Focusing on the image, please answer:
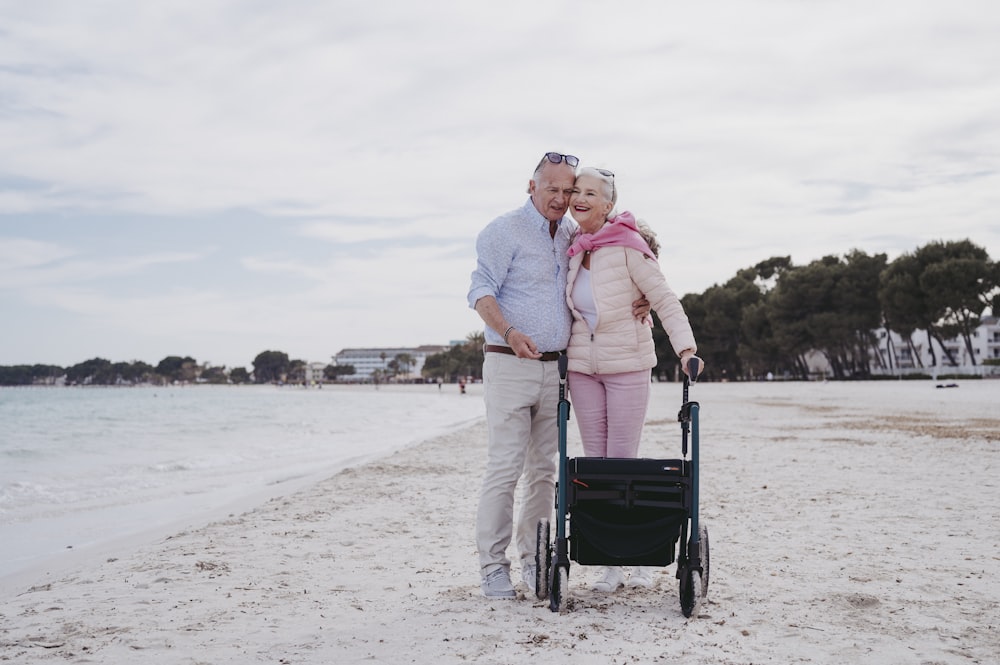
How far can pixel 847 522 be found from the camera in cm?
559

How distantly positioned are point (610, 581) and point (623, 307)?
131 centimetres

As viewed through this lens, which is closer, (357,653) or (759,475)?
(357,653)

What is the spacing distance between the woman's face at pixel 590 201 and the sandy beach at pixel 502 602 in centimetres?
170

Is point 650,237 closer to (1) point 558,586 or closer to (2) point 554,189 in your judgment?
(2) point 554,189

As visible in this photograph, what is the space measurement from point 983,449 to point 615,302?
824cm

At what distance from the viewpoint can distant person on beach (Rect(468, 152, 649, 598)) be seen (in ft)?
12.3

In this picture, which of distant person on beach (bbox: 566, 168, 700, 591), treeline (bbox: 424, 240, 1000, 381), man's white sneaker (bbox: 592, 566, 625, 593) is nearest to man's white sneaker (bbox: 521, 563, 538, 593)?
man's white sneaker (bbox: 592, 566, 625, 593)

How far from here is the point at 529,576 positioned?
13.0 feet

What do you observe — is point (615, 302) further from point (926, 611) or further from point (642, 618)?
point (926, 611)

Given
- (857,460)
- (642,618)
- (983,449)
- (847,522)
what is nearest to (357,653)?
(642,618)

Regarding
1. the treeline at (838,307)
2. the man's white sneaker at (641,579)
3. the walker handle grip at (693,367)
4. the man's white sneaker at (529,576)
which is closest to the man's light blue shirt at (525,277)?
the walker handle grip at (693,367)

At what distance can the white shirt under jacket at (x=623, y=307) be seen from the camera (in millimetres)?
3631

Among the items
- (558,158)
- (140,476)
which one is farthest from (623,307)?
(140,476)

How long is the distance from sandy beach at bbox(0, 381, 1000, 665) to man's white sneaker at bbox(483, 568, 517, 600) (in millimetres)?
64
